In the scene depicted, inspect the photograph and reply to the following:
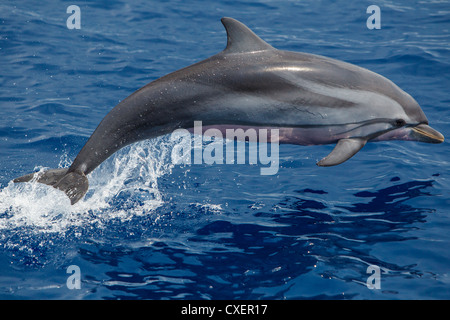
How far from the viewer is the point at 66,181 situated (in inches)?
237

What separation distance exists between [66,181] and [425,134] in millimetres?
4260

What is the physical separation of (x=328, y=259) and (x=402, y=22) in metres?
9.67

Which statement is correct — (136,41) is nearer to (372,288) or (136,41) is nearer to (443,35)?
(443,35)

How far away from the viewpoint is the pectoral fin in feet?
20.4

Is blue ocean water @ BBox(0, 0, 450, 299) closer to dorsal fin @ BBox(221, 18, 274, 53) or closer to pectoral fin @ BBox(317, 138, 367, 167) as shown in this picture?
pectoral fin @ BBox(317, 138, 367, 167)

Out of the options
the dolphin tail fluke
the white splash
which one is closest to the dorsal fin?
the white splash

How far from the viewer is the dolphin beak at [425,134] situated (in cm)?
706

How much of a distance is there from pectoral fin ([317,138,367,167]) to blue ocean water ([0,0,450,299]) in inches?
28.1

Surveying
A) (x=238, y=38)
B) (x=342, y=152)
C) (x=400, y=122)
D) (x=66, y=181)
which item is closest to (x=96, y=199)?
(x=66, y=181)

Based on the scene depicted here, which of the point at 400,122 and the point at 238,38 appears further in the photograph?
the point at 400,122

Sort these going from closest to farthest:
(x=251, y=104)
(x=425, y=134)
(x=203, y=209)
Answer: (x=251, y=104) < (x=203, y=209) < (x=425, y=134)

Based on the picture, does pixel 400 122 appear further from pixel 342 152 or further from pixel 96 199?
pixel 96 199
